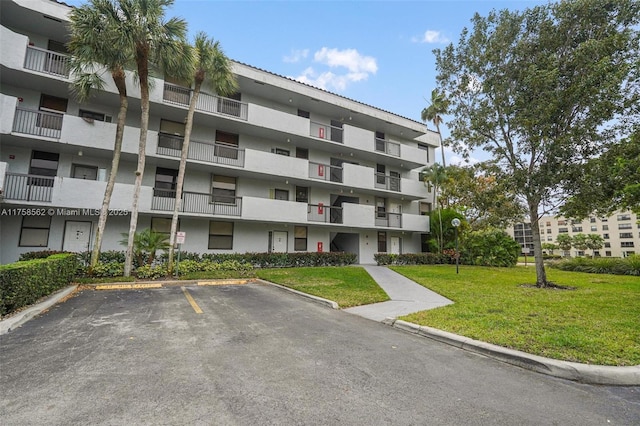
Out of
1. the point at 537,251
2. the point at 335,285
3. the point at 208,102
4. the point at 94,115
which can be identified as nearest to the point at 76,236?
the point at 94,115

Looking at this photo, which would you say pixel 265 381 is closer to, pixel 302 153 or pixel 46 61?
pixel 46 61

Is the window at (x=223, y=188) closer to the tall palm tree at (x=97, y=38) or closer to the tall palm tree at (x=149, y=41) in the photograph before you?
the tall palm tree at (x=149, y=41)

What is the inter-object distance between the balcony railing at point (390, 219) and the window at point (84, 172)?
1727 cm

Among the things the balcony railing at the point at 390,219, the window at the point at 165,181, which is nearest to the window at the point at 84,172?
the window at the point at 165,181

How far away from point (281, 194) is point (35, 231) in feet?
39.7

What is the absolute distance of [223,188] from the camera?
1775 centimetres

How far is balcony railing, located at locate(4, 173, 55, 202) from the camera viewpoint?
483 inches

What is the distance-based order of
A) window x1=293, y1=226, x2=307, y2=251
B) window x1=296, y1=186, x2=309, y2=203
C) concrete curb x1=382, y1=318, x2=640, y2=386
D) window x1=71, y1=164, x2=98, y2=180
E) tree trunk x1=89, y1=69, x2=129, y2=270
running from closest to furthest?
concrete curb x1=382, y1=318, x2=640, y2=386 < tree trunk x1=89, y1=69, x2=129, y2=270 < window x1=71, y1=164, x2=98, y2=180 < window x1=293, y1=226, x2=307, y2=251 < window x1=296, y1=186, x2=309, y2=203

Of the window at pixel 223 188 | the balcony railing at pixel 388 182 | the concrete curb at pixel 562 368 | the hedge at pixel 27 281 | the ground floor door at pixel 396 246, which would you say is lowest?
the concrete curb at pixel 562 368

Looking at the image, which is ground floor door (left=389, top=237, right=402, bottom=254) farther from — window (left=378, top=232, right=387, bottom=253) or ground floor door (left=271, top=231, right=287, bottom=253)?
ground floor door (left=271, top=231, right=287, bottom=253)

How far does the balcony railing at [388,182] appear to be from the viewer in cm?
2241

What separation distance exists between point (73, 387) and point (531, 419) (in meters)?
4.84

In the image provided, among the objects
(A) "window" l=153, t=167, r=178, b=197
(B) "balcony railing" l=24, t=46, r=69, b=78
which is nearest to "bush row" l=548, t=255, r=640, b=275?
(A) "window" l=153, t=167, r=178, b=197

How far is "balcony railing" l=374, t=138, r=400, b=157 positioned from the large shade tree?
8.68 metres
